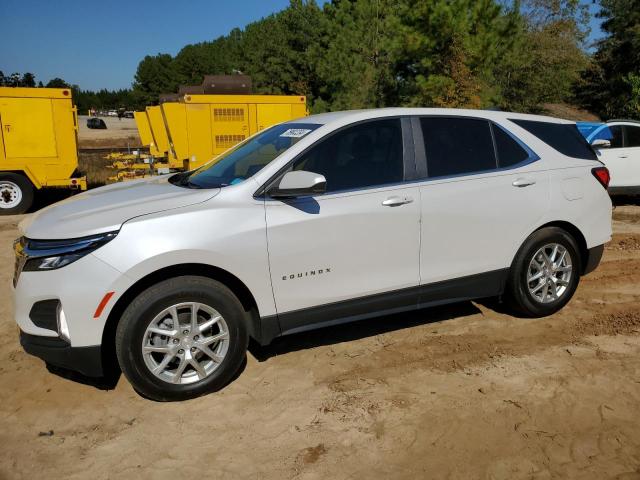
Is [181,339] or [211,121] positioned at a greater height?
[211,121]

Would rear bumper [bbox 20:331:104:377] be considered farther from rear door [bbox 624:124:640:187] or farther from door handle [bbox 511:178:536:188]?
rear door [bbox 624:124:640:187]

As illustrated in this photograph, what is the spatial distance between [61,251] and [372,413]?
2.07m

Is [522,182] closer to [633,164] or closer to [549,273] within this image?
[549,273]

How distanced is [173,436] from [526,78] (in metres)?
25.9

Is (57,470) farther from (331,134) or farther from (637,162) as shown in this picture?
(637,162)

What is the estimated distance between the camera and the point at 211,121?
12.0 metres

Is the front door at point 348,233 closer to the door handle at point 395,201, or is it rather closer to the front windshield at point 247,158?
the door handle at point 395,201

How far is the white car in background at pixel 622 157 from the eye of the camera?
33.1ft

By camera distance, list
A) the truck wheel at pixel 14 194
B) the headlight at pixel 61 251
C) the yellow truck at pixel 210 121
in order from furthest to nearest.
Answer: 1. the yellow truck at pixel 210 121
2. the truck wheel at pixel 14 194
3. the headlight at pixel 61 251

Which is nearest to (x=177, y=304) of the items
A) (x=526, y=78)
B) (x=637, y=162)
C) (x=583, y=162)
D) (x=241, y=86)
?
(x=583, y=162)

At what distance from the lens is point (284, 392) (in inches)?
145

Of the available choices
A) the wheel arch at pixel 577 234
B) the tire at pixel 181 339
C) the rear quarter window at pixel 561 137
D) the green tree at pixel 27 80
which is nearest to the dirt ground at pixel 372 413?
the tire at pixel 181 339

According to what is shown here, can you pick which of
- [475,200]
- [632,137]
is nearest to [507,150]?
[475,200]

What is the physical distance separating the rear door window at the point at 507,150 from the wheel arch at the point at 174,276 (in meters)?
2.29
